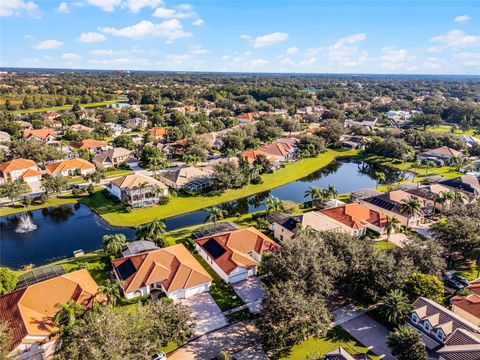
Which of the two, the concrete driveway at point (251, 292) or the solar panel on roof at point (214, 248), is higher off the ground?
the solar panel on roof at point (214, 248)

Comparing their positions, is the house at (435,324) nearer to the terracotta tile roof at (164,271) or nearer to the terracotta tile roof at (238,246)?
the terracotta tile roof at (238,246)

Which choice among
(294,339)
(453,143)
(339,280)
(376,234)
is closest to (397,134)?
(453,143)

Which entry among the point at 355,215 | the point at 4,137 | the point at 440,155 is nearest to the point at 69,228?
the point at 355,215

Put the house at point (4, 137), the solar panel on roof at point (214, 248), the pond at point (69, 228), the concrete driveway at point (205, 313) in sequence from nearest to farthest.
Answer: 1. the concrete driveway at point (205, 313)
2. the solar panel on roof at point (214, 248)
3. the pond at point (69, 228)
4. the house at point (4, 137)

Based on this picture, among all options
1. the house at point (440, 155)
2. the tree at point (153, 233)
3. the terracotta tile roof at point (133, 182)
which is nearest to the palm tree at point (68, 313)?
the tree at point (153, 233)

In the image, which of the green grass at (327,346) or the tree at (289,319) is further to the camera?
the green grass at (327,346)

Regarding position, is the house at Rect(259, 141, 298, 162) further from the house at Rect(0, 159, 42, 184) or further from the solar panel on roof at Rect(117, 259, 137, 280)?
the solar panel on roof at Rect(117, 259, 137, 280)

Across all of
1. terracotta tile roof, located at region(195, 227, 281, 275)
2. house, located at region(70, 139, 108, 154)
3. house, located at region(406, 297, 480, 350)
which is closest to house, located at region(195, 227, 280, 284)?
terracotta tile roof, located at region(195, 227, 281, 275)
